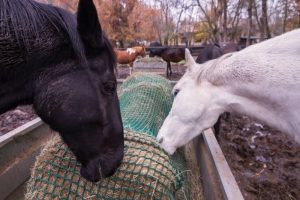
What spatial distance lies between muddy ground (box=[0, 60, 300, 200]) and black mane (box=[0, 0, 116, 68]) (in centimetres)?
244

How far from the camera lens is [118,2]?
2167cm

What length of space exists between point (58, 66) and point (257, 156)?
3.21 metres

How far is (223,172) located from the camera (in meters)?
2.04

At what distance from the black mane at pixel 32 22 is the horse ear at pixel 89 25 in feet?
0.13

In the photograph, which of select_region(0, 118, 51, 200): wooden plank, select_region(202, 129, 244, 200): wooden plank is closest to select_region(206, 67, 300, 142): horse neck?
select_region(202, 129, 244, 200): wooden plank

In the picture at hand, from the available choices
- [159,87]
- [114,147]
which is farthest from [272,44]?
[159,87]

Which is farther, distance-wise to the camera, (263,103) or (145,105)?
(145,105)

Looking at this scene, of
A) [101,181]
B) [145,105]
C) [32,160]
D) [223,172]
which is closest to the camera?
[101,181]

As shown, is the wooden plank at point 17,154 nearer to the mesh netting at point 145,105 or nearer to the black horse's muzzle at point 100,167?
the mesh netting at point 145,105

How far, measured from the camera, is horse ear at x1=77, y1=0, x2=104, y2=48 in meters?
1.12

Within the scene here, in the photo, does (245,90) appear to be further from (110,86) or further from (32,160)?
(32,160)

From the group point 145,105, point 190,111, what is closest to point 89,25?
point 190,111

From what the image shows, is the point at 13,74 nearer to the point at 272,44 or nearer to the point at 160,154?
the point at 160,154

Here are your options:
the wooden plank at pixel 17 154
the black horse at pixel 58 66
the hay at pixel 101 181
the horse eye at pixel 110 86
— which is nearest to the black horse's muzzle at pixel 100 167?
the black horse at pixel 58 66
